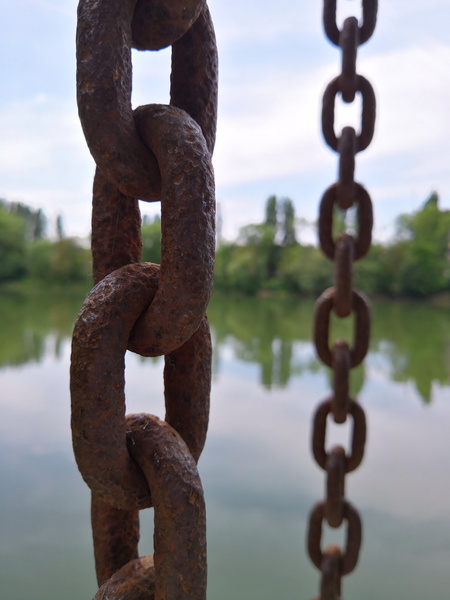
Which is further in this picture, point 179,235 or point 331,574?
point 331,574

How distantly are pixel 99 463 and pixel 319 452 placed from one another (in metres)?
0.99

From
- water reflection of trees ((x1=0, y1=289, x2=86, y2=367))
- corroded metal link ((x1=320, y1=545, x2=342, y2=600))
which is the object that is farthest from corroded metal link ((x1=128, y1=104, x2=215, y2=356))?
water reflection of trees ((x1=0, y1=289, x2=86, y2=367))

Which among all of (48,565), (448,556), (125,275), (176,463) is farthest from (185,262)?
(448,556)

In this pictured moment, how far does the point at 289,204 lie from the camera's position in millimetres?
30500

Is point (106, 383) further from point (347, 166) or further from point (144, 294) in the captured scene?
point (347, 166)

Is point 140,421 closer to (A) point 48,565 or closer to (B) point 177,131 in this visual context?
(B) point 177,131

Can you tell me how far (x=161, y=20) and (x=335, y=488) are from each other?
3.73 ft

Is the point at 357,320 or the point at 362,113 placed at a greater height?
the point at 362,113

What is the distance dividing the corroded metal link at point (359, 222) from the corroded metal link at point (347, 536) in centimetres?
63

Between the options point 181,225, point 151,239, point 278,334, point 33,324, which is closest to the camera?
point 181,225

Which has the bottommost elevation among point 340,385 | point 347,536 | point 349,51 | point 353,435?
point 347,536

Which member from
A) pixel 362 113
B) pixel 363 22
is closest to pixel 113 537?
pixel 362 113

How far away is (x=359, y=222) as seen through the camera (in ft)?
4.44

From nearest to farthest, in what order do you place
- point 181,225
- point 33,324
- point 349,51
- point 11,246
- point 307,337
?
point 181,225 → point 349,51 → point 11,246 → point 307,337 → point 33,324
